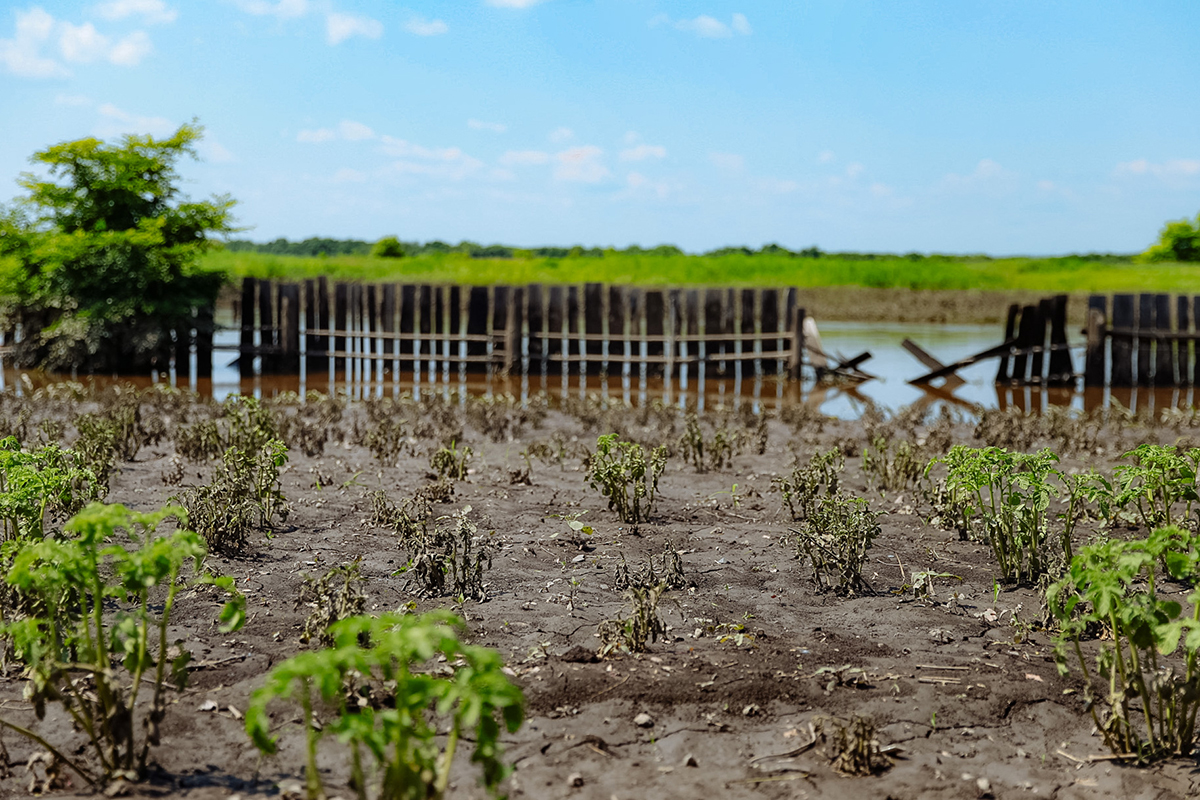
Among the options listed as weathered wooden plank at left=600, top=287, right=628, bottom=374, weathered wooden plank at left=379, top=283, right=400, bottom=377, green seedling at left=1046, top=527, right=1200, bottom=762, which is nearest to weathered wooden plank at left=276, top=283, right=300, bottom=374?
weathered wooden plank at left=379, top=283, right=400, bottom=377

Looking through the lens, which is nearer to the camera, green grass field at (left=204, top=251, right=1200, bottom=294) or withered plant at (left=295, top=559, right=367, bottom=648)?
withered plant at (left=295, top=559, right=367, bottom=648)

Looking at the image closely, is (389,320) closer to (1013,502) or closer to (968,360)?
(968,360)

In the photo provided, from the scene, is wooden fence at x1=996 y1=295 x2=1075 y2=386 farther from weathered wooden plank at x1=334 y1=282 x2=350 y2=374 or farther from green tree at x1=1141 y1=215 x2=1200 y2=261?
green tree at x1=1141 y1=215 x2=1200 y2=261

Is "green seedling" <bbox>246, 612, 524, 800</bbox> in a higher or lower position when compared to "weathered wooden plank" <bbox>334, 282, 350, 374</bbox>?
lower

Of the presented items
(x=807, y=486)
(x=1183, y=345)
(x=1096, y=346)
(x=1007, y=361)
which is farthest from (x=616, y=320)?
(x=807, y=486)

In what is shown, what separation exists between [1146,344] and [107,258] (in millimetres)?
17390

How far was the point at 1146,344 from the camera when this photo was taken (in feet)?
54.4

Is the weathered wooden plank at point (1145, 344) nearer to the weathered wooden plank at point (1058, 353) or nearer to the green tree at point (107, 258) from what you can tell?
the weathered wooden plank at point (1058, 353)

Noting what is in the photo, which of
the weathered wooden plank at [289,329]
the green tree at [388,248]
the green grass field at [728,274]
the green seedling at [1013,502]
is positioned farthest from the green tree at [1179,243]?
the green seedling at [1013,502]

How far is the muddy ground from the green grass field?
2767cm

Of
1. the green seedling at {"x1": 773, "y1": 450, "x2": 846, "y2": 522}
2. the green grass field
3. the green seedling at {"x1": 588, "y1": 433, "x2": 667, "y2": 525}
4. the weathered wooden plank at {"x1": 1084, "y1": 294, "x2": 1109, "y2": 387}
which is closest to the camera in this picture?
the green seedling at {"x1": 588, "y1": 433, "x2": 667, "y2": 525}

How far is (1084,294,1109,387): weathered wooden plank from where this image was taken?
1644cm

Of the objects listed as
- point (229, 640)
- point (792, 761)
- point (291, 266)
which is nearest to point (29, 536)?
point (229, 640)

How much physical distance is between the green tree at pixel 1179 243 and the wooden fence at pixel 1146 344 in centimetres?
4680
